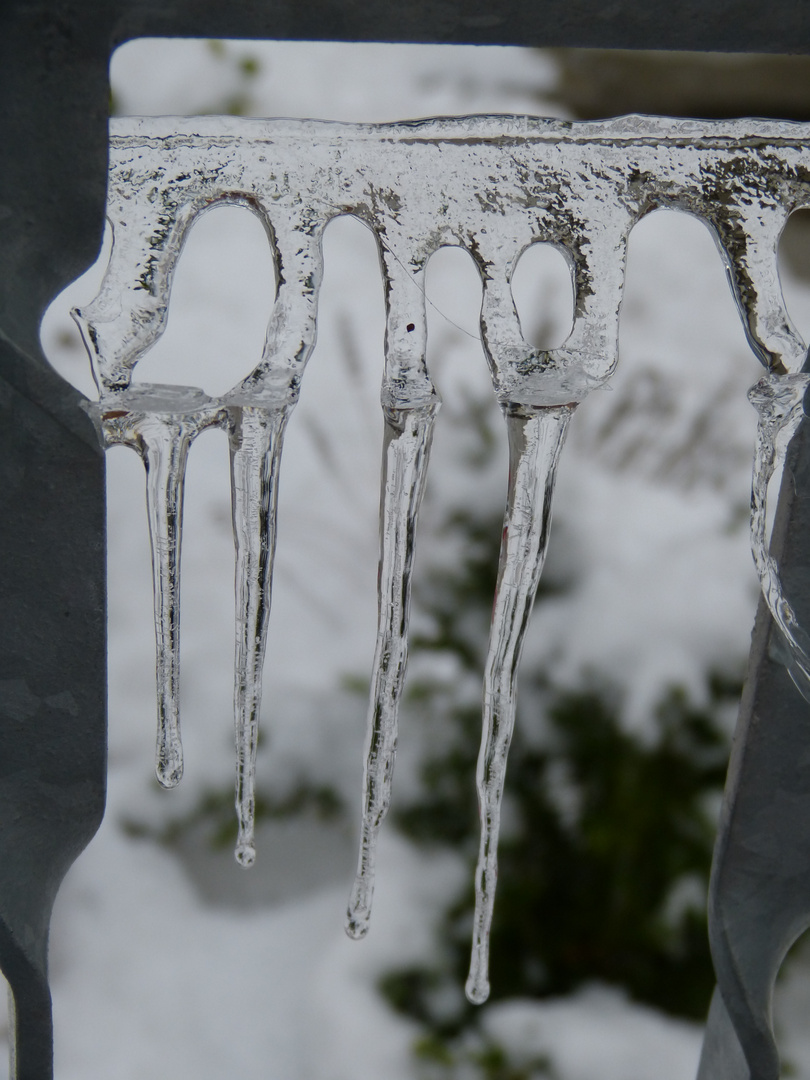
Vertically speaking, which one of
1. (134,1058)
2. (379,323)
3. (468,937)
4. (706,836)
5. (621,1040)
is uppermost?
(379,323)

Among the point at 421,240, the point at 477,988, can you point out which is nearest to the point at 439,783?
the point at 477,988

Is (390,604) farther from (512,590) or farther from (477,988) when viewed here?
(477,988)

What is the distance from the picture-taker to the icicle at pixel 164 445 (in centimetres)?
39

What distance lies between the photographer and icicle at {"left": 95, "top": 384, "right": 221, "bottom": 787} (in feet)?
1.27

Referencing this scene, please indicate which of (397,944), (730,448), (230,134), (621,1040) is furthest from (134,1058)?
(730,448)

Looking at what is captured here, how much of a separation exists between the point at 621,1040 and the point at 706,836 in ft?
1.30

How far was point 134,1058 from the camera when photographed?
5.50 ft

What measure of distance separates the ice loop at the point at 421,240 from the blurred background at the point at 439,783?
1.09 metres

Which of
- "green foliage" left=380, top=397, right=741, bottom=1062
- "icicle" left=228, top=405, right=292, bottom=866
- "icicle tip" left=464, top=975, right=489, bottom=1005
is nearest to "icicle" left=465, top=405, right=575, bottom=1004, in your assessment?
"icicle tip" left=464, top=975, right=489, bottom=1005

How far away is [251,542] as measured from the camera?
1.39ft

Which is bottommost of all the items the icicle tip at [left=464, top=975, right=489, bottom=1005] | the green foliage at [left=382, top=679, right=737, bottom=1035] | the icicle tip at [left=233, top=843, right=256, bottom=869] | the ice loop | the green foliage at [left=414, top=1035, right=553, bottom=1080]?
the green foliage at [left=414, top=1035, right=553, bottom=1080]

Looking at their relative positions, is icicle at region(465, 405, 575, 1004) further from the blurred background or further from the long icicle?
the blurred background

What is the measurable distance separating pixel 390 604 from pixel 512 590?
0.06 m

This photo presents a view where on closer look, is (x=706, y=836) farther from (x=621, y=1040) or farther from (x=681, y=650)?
(x=621, y=1040)
